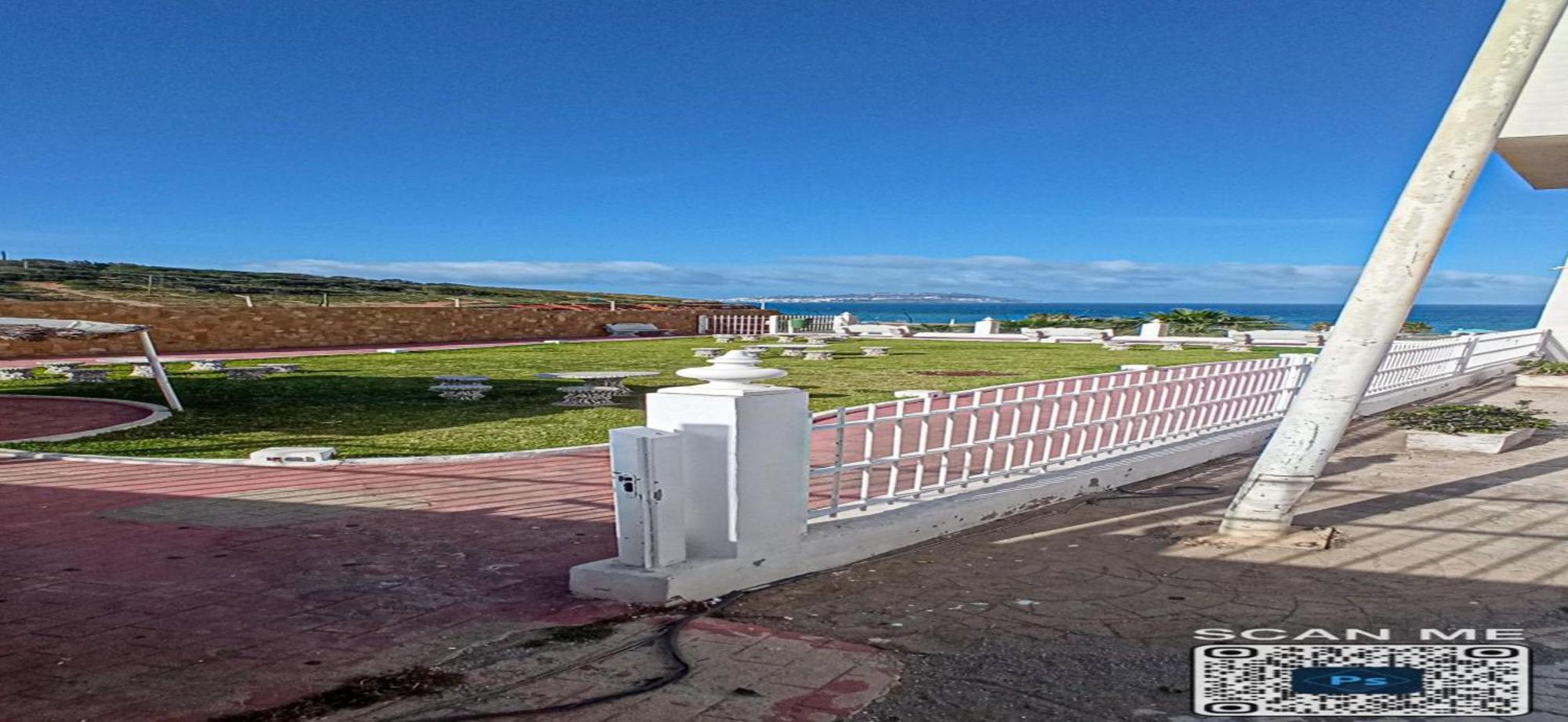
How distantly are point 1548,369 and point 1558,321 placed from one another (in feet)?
17.3

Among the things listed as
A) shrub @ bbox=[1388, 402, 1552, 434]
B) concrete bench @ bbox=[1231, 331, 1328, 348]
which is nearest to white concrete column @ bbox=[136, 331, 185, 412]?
shrub @ bbox=[1388, 402, 1552, 434]

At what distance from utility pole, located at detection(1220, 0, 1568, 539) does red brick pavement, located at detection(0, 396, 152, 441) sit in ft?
37.9

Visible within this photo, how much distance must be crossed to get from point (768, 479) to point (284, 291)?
174ft

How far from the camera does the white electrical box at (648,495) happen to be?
507cm

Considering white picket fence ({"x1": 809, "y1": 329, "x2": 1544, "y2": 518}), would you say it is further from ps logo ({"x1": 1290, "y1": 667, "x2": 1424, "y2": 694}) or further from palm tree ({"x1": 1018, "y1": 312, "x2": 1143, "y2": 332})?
palm tree ({"x1": 1018, "y1": 312, "x2": 1143, "y2": 332})

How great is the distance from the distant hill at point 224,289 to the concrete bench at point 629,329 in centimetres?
620

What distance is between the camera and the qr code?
3.83m

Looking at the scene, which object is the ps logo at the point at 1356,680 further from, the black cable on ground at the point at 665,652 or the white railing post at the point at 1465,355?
the white railing post at the point at 1465,355

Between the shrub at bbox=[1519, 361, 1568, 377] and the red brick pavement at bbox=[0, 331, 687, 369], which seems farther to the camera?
the red brick pavement at bbox=[0, 331, 687, 369]

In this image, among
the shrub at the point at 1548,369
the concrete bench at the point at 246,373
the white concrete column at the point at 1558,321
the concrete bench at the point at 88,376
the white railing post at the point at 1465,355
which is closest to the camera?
the concrete bench at the point at 88,376

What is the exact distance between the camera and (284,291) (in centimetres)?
5269

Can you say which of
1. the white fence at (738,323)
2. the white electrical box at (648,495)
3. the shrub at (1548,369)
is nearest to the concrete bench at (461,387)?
the white electrical box at (648,495)

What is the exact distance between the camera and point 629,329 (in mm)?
42125

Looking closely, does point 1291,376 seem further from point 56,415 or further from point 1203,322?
point 1203,322
